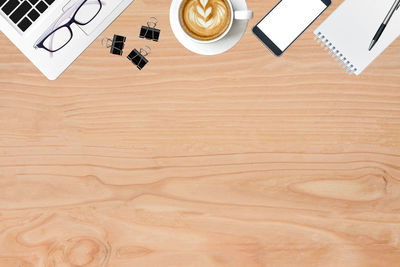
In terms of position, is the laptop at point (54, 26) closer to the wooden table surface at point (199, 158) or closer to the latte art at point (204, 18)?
the wooden table surface at point (199, 158)

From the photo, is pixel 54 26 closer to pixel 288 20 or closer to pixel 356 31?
pixel 288 20

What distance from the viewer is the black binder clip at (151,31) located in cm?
73

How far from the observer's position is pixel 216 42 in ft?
2.39

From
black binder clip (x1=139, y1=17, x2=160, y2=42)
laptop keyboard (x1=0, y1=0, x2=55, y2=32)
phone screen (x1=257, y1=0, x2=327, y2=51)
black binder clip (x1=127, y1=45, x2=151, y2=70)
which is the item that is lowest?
phone screen (x1=257, y1=0, x2=327, y2=51)

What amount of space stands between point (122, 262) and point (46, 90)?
44 cm

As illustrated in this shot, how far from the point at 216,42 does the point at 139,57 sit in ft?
0.58

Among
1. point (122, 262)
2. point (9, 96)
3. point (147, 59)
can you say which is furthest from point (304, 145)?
point (9, 96)

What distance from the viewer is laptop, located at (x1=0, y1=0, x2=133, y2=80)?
0.73 metres

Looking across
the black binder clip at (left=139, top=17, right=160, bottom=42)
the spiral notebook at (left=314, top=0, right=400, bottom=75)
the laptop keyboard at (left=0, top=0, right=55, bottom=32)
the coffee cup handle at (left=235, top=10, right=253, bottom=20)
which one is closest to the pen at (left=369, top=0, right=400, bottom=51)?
the spiral notebook at (left=314, top=0, right=400, bottom=75)

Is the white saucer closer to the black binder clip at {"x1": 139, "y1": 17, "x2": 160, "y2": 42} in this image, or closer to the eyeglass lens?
the black binder clip at {"x1": 139, "y1": 17, "x2": 160, "y2": 42}

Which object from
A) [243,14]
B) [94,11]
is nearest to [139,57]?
[94,11]

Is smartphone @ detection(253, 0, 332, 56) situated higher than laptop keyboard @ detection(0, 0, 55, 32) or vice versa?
laptop keyboard @ detection(0, 0, 55, 32)

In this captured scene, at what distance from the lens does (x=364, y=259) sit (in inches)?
30.1

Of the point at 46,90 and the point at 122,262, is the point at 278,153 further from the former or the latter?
the point at 46,90
